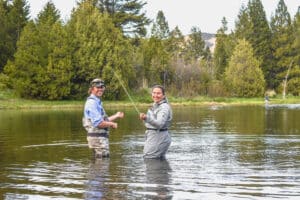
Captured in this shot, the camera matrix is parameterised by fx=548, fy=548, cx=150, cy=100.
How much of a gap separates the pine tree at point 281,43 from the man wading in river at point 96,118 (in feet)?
249

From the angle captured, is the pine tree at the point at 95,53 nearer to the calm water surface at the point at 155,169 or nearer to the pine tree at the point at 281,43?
the pine tree at the point at 281,43

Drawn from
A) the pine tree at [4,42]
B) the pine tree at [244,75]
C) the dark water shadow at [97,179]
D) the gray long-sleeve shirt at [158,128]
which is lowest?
the dark water shadow at [97,179]

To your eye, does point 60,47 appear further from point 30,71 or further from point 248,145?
point 248,145

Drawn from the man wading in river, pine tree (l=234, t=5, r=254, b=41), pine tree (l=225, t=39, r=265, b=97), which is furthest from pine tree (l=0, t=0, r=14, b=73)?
the man wading in river

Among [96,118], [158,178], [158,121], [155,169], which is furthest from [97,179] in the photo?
[158,121]

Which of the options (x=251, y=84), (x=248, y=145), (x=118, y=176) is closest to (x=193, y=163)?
(x=118, y=176)

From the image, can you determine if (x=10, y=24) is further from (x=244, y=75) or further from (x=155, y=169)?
(x=155, y=169)

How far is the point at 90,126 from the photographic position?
1273 cm

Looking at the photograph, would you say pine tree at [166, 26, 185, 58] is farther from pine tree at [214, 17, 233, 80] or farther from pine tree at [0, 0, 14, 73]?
pine tree at [0, 0, 14, 73]

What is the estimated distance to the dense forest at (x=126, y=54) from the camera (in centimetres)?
5862

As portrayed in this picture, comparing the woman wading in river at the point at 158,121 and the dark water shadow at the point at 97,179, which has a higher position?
the woman wading in river at the point at 158,121

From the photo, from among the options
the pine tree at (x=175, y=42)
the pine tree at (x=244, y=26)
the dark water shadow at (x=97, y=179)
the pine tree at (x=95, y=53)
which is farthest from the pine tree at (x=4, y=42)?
the dark water shadow at (x=97, y=179)

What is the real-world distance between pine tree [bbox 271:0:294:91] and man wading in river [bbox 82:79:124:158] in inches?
2986

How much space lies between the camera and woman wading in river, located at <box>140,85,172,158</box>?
12.4 meters
